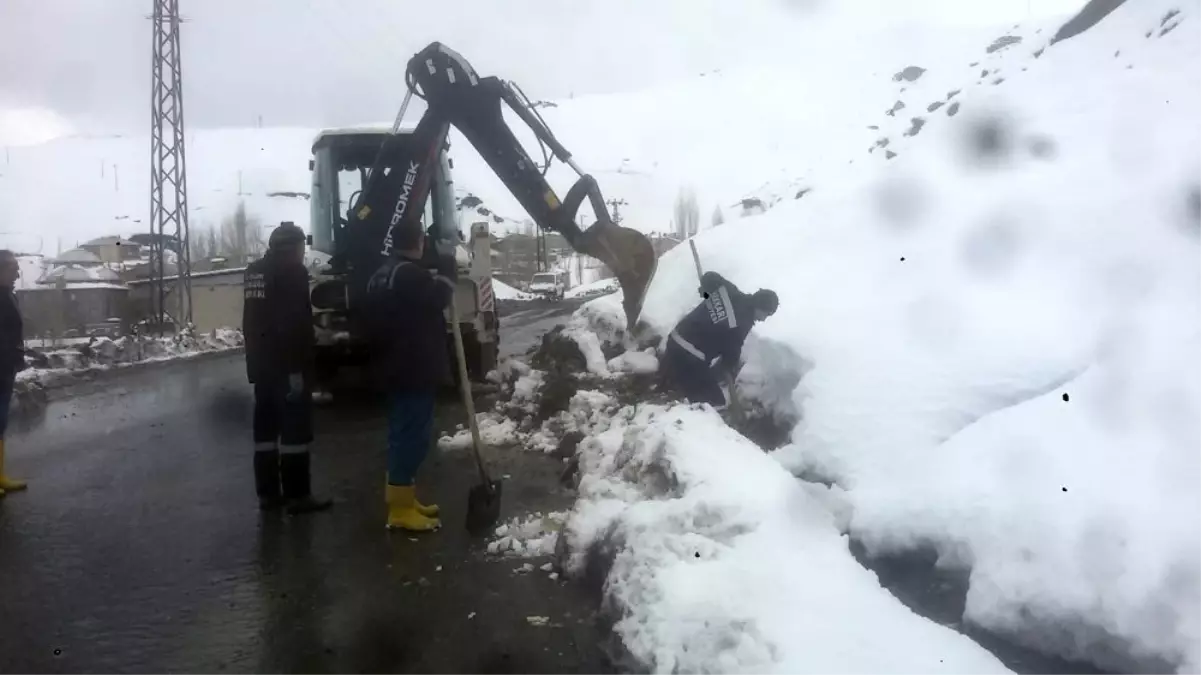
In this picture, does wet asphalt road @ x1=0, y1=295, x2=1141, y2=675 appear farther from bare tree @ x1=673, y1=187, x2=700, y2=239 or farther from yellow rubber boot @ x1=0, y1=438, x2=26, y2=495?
bare tree @ x1=673, y1=187, x2=700, y2=239

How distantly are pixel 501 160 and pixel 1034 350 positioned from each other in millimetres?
6123

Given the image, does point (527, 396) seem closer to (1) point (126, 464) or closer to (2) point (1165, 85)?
(1) point (126, 464)

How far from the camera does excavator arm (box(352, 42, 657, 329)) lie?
30.6 feet

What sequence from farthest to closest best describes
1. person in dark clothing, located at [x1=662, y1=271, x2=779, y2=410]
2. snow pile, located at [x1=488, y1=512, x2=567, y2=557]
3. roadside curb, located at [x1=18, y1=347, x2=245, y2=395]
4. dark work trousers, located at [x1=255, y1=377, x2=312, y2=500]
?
roadside curb, located at [x1=18, y1=347, x2=245, y2=395] → person in dark clothing, located at [x1=662, y1=271, x2=779, y2=410] → dark work trousers, located at [x1=255, y1=377, x2=312, y2=500] → snow pile, located at [x1=488, y1=512, x2=567, y2=557]

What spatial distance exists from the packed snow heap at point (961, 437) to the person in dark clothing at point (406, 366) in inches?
43.6

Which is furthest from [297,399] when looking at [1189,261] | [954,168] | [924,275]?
[954,168]

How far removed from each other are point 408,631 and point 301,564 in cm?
122

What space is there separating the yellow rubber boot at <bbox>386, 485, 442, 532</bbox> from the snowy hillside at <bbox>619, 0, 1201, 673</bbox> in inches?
87.4

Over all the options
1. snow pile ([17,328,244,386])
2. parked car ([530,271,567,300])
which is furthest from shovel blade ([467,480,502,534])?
parked car ([530,271,567,300])

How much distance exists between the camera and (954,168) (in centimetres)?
909

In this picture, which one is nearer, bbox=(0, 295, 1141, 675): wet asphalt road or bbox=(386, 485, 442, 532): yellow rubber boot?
bbox=(0, 295, 1141, 675): wet asphalt road

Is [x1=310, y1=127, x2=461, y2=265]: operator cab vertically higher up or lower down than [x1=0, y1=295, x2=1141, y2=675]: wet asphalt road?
higher up

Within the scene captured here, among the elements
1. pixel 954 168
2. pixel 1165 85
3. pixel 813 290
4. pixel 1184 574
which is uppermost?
pixel 1165 85

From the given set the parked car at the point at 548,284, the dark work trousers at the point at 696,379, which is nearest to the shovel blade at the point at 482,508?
the dark work trousers at the point at 696,379
